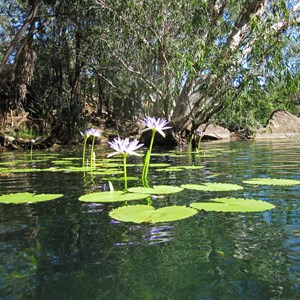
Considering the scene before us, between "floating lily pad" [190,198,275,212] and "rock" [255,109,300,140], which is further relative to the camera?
"rock" [255,109,300,140]

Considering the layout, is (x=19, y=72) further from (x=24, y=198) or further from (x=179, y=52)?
(x=24, y=198)

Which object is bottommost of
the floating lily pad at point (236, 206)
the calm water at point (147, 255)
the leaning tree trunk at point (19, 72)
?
the calm water at point (147, 255)

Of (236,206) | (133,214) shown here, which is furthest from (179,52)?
(133,214)

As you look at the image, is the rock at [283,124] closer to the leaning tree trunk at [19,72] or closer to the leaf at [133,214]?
the leaning tree trunk at [19,72]

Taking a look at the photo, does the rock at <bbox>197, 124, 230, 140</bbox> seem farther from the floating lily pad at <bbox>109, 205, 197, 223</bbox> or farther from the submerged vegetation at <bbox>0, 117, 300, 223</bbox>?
the floating lily pad at <bbox>109, 205, 197, 223</bbox>

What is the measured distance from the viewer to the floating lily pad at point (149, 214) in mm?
1641

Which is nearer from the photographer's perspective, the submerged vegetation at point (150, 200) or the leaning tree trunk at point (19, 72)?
the submerged vegetation at point (150, 200)

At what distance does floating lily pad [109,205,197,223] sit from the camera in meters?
1.64

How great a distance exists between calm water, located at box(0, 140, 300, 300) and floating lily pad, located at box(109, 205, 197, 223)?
0.04m

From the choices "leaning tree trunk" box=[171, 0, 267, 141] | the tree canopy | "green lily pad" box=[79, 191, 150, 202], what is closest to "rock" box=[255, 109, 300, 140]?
the tree canopy

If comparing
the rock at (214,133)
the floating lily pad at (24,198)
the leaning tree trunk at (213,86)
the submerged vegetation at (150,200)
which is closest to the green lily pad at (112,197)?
the submerged vegetation at (150,200)

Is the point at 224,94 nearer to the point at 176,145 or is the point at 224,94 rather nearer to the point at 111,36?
the point at 176,145

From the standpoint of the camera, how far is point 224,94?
8.31 m

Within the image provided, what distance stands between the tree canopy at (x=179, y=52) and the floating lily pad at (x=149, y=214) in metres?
5.75
